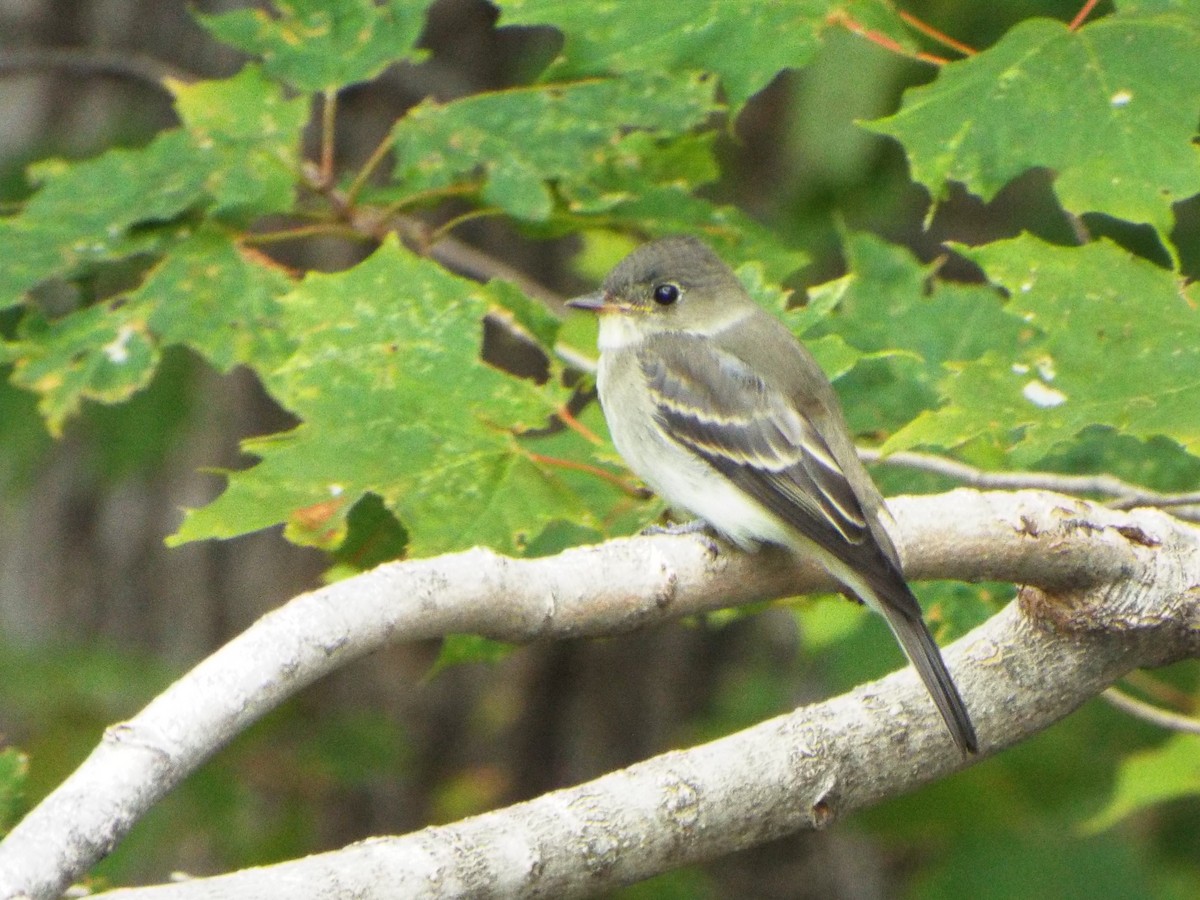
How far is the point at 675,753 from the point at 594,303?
2.01 metres

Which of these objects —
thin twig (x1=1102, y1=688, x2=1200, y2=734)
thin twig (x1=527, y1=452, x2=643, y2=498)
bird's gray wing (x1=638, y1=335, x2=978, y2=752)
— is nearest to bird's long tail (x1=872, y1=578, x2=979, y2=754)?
bird's gray wing (x1=638, y1=335, x2=978, y2=752)

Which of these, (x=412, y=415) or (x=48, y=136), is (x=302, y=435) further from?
(x=48, y=136)

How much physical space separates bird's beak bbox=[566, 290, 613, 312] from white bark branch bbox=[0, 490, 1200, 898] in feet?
4.23

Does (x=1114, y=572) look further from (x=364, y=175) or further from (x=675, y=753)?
(x=364, y=175)

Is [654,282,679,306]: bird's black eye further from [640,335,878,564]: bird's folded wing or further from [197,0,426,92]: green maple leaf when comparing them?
[197,0,426,92]: green maple leaf

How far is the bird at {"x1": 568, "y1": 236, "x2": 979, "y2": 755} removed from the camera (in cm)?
334

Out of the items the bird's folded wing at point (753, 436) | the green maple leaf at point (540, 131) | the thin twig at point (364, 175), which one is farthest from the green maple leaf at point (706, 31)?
the bird's folded wing at point (753, 436)

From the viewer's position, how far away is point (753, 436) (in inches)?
156

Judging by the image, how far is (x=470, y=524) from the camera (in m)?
3.37

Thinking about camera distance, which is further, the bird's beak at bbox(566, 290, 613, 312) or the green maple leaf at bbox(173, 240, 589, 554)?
the bird's beak at bbox(566, 290, 613, 312)

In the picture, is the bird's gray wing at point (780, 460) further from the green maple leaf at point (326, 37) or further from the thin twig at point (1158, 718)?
the green maple leaf at point (326, 37)

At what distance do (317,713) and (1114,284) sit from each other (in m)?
4.78

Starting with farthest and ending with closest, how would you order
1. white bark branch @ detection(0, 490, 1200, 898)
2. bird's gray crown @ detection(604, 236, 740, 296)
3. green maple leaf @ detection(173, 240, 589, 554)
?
bird's gray crown @ detection(604, 236, 740, 296)
green maple leaf @ detection(173, 240, 589, 554)
white bark branch @ detection(0, 490, 1200, 898)

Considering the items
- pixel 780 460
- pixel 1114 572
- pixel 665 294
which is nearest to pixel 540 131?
pixel 665 294
